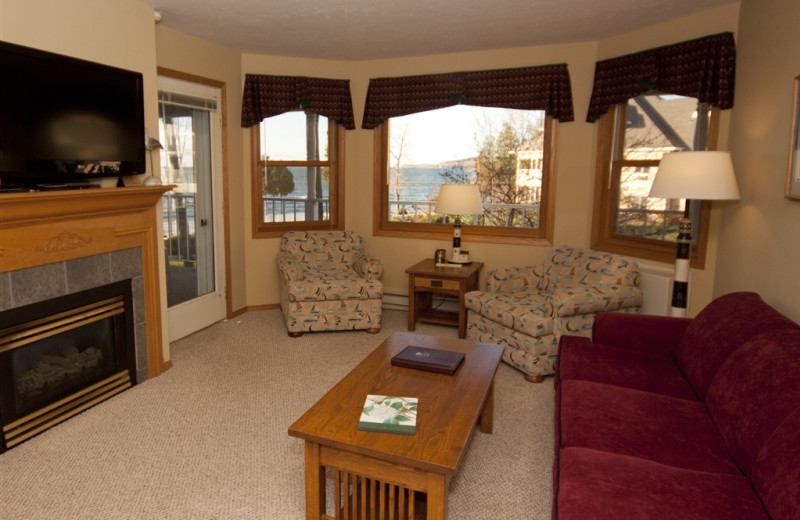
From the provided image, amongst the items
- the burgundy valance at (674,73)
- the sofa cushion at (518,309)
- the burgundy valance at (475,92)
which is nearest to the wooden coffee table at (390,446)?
the sofa cushion at (518,309)

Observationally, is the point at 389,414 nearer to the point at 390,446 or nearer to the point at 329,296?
the point at 390,446

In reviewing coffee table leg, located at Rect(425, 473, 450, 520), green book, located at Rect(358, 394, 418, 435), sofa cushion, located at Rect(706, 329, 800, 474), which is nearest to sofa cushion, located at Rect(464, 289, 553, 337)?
sofa cushion, located at Rect(706, 329, 800, 474)

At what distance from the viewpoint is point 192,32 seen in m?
4.05

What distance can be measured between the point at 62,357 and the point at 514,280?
3.18 m

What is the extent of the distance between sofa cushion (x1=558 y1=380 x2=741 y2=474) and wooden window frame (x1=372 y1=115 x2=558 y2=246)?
264 centimetres

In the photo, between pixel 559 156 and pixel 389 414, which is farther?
pixel 559 156

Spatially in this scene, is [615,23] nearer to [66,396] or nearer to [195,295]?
[195,295]

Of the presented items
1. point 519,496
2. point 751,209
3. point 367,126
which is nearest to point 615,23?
point 751,209

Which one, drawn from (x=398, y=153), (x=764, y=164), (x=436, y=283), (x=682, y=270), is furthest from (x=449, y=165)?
(x=764, y=164)

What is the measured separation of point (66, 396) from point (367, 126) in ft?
11.2

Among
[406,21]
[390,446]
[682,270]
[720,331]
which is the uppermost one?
[406,21]

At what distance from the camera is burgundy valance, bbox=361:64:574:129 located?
14.6 ft

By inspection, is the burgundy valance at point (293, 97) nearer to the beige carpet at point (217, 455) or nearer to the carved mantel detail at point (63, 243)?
the carved mantel detail at point (63, 243)

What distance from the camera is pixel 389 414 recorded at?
1989mm
